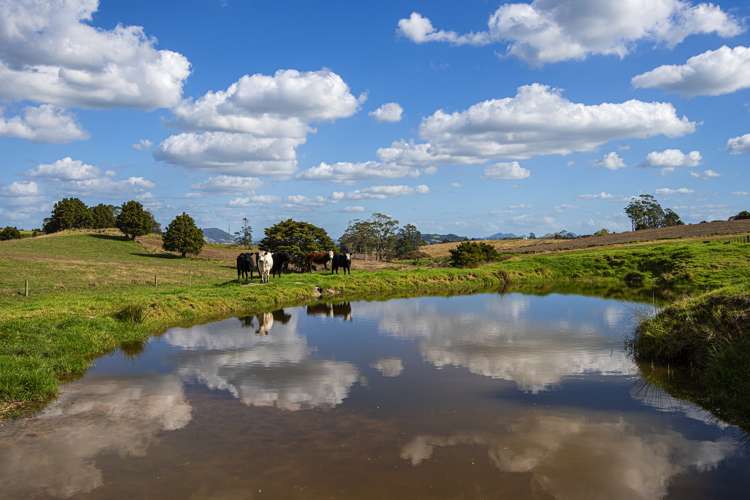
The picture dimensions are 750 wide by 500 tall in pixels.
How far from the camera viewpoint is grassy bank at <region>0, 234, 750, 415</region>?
13844 mm

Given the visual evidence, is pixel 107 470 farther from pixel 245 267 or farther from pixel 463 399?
pixel 245 267

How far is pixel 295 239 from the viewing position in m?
46.0

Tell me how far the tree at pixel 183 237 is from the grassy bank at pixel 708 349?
181 feet

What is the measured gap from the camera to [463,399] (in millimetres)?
10938

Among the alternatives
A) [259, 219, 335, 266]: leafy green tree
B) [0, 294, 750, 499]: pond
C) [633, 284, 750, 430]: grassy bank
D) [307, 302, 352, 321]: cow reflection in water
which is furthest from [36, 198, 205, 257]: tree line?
[633, 284, 750, 430]: grassy bank

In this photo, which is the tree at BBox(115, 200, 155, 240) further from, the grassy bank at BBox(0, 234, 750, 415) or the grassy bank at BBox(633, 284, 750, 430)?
the grassy bank at BBox(633, 284, 750, 430)

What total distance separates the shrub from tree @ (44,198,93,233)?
6604 cm

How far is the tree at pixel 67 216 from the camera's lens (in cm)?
8506

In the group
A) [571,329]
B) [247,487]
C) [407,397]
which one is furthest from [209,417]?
[571,329]

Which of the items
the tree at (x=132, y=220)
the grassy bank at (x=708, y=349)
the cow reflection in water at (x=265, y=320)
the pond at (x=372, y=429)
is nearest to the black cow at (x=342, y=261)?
the cow reflection in water at (x=265, y=320)

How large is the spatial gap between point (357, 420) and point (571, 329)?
1193 centimetres

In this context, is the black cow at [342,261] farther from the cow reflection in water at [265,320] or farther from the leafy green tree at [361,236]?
the leafy green tree at [361,236]

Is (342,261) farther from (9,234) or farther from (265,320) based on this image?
(9,234)

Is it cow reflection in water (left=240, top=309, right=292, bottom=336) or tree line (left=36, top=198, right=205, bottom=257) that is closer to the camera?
cow reflection in water (left=240, top=309, right=292, bottom=336)
